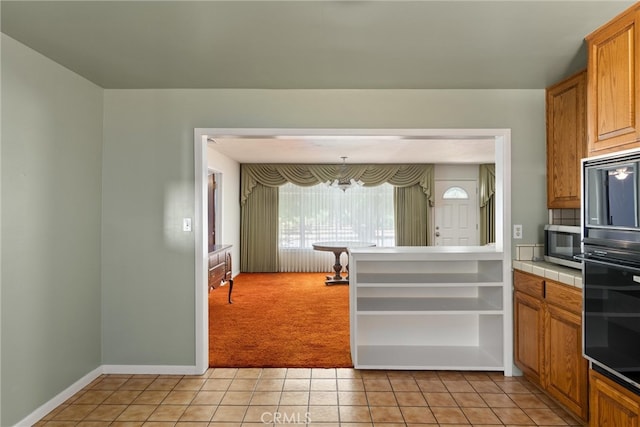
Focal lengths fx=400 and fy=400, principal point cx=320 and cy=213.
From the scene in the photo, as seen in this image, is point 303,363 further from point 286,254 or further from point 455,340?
point 286,254

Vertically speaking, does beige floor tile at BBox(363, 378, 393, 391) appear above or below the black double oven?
below

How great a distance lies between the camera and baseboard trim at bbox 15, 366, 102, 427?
7.91ft

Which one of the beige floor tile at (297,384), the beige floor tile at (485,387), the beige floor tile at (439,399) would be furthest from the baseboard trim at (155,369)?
the beige floor tile at (485,387)

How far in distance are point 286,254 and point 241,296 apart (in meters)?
2.39

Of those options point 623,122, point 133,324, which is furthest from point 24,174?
point 623,122

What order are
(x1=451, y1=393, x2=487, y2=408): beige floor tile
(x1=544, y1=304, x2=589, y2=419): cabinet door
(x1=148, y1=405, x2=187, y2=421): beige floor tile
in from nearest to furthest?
(x1=544, y1=304, x2=589, y2=419): cabinet door
(x1=148, y1=405, x2=187, y2=421): beige floor tile
(x1=451, y1=393, x2=487, y2=408): beige floor tile

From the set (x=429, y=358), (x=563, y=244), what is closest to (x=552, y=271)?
(x=563, y=244)

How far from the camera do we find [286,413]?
2.56 m

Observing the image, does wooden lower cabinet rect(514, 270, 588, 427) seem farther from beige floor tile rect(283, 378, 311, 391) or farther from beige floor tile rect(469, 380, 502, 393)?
beige floor tile rect(283, 378, 311, 391)

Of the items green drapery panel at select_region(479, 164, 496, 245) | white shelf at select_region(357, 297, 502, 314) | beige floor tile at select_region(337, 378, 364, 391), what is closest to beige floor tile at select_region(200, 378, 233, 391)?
beige floor tile at select_region(337, 378, 364, 391)

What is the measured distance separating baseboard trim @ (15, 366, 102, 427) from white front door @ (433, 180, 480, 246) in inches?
270

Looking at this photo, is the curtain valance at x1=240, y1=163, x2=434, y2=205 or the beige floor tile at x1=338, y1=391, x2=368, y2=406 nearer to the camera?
the beige floor tile at x1=338, y1=391, x2=368, y2=406

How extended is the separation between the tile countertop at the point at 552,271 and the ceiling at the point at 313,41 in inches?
52.6

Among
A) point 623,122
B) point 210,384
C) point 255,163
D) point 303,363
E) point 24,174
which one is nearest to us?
point 623,122
